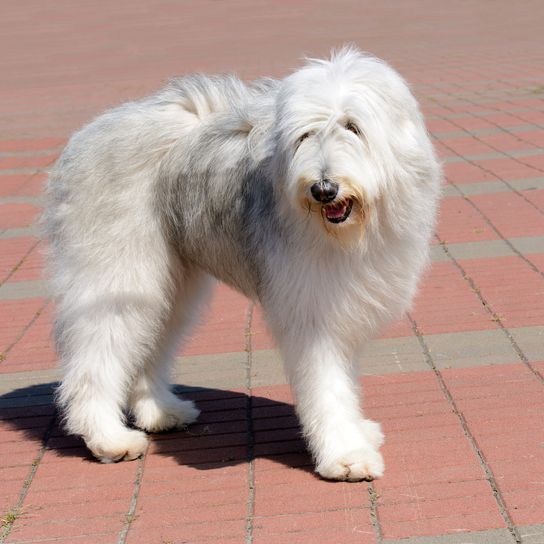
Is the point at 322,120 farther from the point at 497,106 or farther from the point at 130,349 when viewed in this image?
the point at 497,106

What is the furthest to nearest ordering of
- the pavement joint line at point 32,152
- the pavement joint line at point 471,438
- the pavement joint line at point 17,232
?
the pavement joint line at point 32,152 → the pavement joint line at point 17,232 → the pavement joint line at point 471,438

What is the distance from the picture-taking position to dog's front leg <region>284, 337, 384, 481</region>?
4.23 metres

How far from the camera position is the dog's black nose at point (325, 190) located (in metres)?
3.79

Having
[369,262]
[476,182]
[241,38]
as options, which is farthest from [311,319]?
[241,38]

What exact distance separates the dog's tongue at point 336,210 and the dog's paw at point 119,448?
1.49 m

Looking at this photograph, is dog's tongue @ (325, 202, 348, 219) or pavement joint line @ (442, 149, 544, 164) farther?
pavement joint line @ (442, 149, 544, 164)

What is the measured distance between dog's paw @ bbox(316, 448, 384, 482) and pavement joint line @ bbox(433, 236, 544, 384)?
1292 mm

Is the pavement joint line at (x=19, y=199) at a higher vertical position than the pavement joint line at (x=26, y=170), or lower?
higher

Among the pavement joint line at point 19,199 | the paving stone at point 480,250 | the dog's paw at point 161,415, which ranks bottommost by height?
the pavement joint line at point 19,199

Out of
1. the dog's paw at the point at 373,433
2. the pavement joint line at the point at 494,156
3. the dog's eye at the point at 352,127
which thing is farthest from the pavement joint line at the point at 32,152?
the dog's eye at the point at 352,127

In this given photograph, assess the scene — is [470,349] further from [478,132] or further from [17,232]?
[478,132]

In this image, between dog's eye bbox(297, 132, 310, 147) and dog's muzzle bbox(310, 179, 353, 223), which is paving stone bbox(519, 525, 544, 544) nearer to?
dog's muzzle bbox(310, 179, 353, 223)

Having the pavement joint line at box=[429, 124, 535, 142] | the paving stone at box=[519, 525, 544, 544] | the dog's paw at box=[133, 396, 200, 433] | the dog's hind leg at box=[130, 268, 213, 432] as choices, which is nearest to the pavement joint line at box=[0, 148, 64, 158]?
the pavement joint line at box=[429, 124, 535, 142]

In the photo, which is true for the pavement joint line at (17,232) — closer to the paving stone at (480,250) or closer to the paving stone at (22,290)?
the paving stone at (22,290)
